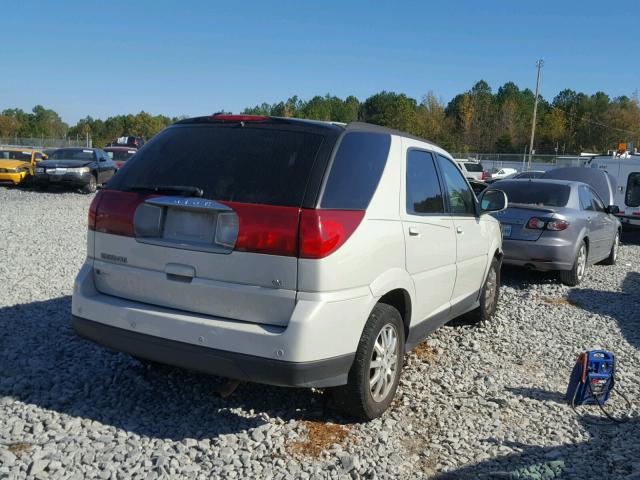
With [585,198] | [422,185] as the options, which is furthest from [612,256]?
[422,185]

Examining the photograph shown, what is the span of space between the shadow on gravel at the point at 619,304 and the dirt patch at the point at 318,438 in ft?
12.4

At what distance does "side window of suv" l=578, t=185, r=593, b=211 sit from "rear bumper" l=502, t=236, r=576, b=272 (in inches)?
46.4

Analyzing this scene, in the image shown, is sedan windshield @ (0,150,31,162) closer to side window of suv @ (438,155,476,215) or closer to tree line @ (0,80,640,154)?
side window of suv @ (438,155,476,215)

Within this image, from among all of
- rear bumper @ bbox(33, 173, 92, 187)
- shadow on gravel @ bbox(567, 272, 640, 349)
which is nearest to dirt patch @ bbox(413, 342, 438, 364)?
shadow on gravel @ bbox(567, 272, 640, 349)

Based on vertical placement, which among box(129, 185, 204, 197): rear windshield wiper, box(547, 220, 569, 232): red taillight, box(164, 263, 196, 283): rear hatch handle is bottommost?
box(547, 220, 569, 232): red taillight

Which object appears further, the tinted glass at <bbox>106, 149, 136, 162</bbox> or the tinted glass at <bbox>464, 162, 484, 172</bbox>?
the tinted glass at <bbox>464, 162, 484, 172</bbox>

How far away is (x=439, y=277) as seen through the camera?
452cm

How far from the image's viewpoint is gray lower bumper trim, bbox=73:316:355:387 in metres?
3.13

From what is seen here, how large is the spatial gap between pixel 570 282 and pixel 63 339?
6.74 meters

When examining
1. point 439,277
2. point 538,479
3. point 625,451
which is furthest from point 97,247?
point 625,451

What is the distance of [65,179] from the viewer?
1922cm

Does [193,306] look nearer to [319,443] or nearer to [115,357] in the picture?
[319,443]

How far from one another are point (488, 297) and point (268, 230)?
12.5 feet

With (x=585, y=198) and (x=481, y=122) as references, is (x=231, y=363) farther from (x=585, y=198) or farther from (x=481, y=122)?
(x=481, y=122)
